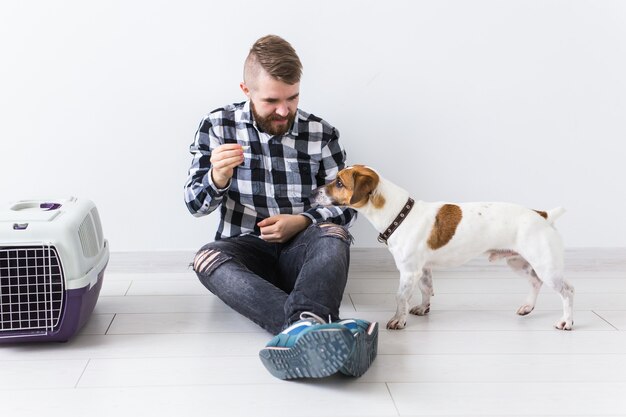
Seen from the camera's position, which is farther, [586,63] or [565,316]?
[586,63]

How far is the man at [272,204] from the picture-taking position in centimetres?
180

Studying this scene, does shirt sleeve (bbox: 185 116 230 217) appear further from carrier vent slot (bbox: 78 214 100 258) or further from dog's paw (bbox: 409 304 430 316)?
dog's paw (bbox: 409 304 430 316)

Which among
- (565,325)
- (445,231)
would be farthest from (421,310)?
(565,325)

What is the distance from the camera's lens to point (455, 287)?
2.43m

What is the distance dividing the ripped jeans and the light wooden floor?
0.11 meters

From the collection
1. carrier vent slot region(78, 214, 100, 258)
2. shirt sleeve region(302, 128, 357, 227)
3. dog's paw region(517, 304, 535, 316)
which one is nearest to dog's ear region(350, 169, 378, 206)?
shirt sleeve region(302, 128, 357, 227)

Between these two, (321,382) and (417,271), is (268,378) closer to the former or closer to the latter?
(321,382)

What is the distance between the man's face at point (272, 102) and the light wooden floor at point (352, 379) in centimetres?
57

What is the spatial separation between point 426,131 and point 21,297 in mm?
1421

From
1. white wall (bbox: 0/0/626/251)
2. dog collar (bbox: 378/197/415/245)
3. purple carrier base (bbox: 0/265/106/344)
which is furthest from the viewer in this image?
white wall (bbox: 0/0/626/251)

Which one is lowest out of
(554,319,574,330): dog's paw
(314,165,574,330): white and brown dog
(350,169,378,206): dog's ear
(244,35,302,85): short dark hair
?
(554,319,574,330): dog's paw

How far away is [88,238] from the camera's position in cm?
191

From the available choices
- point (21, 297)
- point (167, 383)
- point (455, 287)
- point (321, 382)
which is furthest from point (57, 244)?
point (455, 287)

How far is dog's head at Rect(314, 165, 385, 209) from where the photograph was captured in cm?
195
